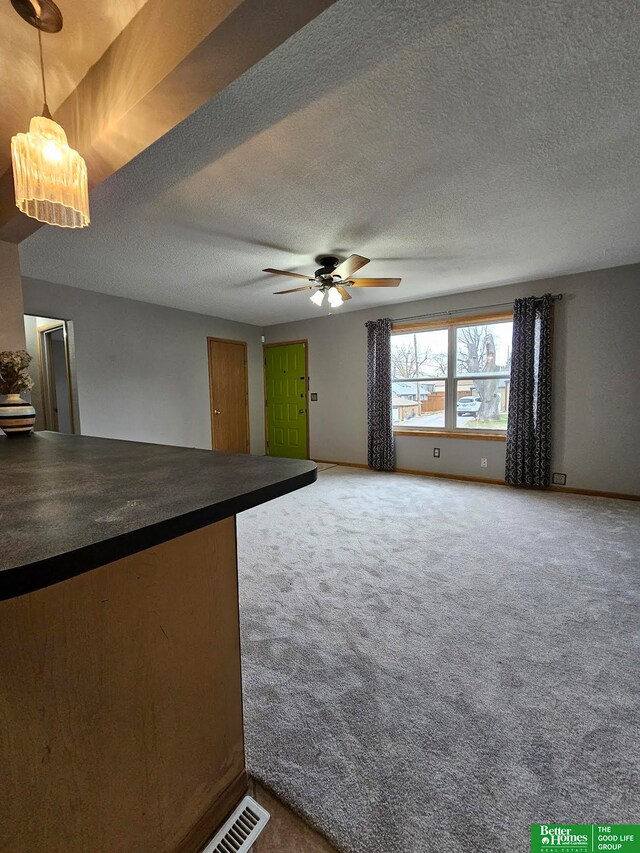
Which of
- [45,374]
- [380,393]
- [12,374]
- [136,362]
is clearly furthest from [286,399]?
[12,374]

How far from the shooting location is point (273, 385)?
20.8 feet

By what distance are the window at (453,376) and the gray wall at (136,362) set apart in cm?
284

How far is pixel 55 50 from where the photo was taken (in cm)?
129

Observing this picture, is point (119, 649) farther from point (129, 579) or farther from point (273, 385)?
point (273, 385)

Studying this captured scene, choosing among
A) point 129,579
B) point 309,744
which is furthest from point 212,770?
point 129,579

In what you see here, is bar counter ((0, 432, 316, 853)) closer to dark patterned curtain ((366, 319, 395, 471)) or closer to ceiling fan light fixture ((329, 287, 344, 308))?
ceiling fan light fixture ((329, 287, 344, 308))

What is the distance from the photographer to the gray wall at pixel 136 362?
397 cm

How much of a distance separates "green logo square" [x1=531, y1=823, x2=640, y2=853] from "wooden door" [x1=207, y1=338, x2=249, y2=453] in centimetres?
513

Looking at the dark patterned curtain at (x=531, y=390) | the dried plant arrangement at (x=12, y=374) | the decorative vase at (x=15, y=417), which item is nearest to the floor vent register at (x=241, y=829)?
the decorative vase at (x=15, y=417)

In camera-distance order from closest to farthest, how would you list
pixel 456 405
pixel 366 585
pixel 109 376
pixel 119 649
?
pixel 119 649 → pixel 366 585 → pixel 109 376 → pixel 456 405

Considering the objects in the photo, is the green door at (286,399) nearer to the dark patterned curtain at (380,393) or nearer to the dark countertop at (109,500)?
the dark patterned curtain at (380,393)

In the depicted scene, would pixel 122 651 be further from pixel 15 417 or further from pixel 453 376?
pixel 453 376

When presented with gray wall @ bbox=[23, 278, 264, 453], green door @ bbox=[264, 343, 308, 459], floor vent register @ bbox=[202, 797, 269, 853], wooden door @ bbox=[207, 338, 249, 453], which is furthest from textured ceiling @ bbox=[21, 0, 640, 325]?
green door @ bbox=[264, 343, 308, 459]

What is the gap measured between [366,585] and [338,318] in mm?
4219
